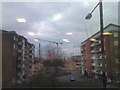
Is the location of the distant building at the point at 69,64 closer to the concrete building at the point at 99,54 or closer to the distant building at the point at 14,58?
→ the concrete building at the point at 99,54

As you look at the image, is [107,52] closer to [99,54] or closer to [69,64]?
[99,54]

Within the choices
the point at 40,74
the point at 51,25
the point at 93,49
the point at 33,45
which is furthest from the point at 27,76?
the point at 93,49

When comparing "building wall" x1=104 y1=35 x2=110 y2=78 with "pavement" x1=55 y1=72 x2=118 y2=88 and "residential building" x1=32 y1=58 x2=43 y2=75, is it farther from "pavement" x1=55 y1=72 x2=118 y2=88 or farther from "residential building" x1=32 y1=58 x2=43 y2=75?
"residential building" x1=32 y1=58 x2=43 y2=75

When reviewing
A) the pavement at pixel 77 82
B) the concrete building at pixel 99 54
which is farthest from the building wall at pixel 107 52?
the pavement at pixel 77 82

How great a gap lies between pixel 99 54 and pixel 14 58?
86 cm

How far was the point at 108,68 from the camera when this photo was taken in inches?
77.5

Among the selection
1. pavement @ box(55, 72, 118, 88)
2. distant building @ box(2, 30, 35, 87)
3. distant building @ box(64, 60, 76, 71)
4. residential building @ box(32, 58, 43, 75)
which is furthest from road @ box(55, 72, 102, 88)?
distant building @ box(2, 30, 35, 87)

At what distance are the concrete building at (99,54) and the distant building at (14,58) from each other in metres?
0.58

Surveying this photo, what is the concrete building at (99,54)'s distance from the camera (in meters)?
1.95

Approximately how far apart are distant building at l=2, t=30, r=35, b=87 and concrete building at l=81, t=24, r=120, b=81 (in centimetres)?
58

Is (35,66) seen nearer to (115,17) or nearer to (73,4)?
(73,4)

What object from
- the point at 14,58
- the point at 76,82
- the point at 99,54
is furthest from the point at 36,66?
the point at 99,54

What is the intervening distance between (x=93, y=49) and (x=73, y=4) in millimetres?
518

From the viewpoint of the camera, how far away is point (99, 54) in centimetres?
203
